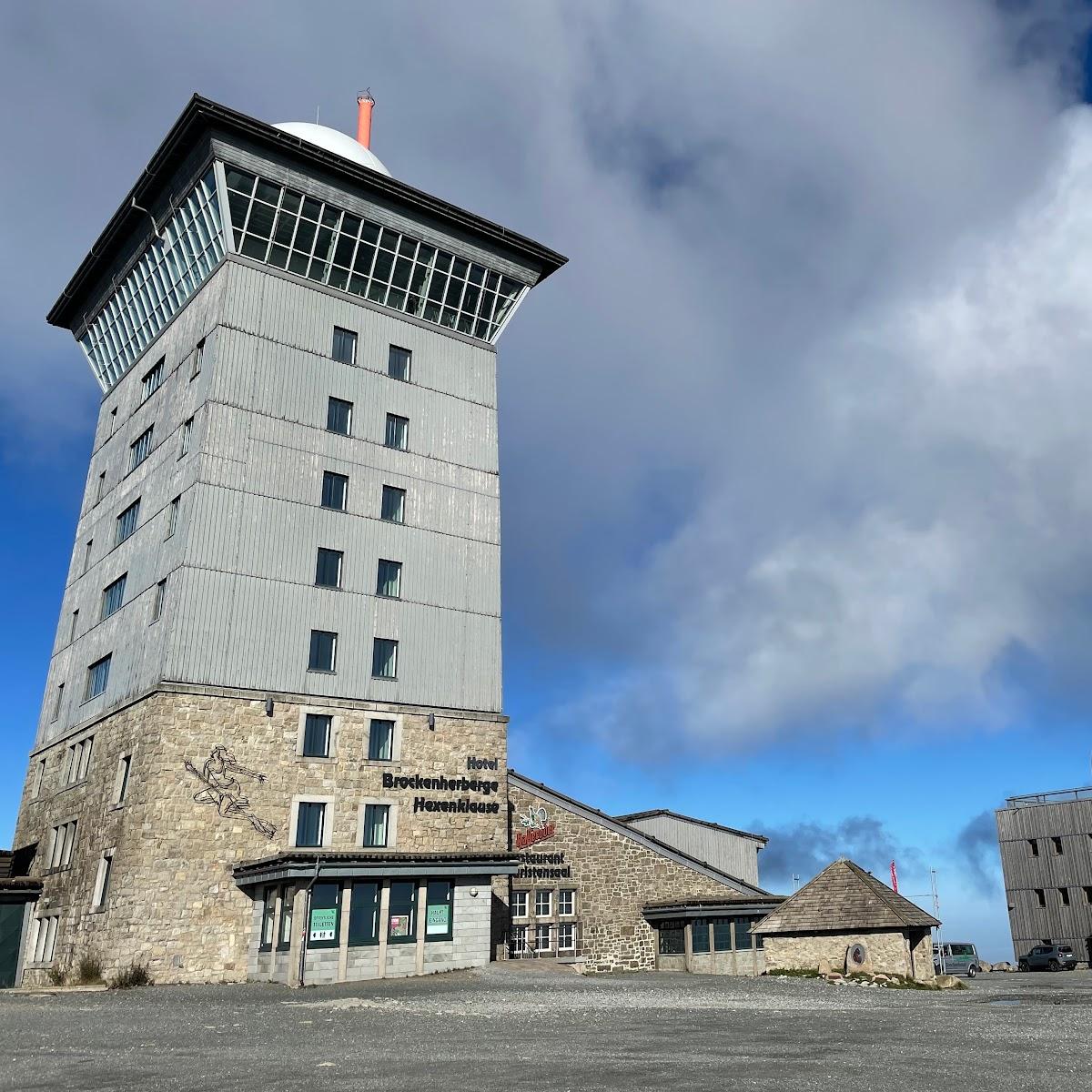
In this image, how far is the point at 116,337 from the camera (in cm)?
5172

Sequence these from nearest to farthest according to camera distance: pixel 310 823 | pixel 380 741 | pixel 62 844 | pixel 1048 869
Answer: pixel 310 823
pixel 380 741
pixel 62 844
pixel 1048 869

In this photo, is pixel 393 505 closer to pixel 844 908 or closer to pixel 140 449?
pixel 140 449

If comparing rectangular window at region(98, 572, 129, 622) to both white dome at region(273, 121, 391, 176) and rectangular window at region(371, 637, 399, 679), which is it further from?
white dome at region(273, 121, 391, 176)

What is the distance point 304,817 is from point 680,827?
22.7m

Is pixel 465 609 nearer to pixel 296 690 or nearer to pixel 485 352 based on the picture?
pixel 296 690

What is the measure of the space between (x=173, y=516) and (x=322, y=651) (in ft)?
27.0

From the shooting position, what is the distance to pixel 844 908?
34.0 m

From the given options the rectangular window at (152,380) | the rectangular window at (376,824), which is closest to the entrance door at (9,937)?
the rectangular window at (376,824)

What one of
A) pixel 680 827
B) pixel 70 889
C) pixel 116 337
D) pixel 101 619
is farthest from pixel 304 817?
pixel 116 337

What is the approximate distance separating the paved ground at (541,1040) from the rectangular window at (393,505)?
1994cm

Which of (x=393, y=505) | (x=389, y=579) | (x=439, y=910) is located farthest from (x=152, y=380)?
(x=439, y=910)

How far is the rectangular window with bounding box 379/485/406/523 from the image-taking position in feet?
141

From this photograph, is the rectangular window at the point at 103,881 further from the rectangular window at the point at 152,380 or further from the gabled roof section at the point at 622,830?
the rectangular window at the point at 152,380

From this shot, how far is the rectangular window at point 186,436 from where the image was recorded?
40.9 metres
